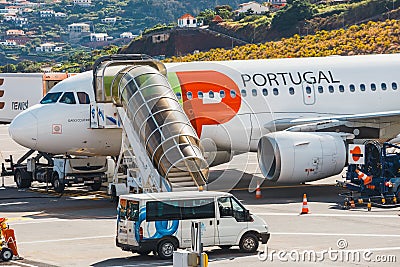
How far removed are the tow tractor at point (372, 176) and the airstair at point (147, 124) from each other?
7.15 metres

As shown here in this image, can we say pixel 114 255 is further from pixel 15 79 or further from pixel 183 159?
pixel 15 79

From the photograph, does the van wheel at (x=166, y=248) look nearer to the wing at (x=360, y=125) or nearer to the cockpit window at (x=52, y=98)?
the wing at (x=360, y=125)

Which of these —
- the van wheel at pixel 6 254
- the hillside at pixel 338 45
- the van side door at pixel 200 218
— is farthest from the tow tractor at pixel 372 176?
the hillside at pixel 338 45

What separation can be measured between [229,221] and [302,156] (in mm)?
11420

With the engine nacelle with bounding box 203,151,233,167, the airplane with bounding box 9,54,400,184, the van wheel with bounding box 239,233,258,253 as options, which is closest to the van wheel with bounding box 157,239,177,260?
the van wheel with bounding box 239,233,258,253

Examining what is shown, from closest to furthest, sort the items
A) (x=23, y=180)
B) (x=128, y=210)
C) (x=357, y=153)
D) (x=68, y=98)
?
(x=128, y=210) < (x=357, y=153) < (x=68, y=98) < (x=23, y=180)

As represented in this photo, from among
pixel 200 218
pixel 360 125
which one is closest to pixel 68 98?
pixel 360 125

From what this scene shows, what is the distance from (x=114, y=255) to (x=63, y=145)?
13.3 m

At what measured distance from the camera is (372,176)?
37.9 m

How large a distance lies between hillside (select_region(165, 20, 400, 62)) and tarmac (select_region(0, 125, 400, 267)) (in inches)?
1917

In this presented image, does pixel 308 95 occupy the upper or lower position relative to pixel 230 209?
upper

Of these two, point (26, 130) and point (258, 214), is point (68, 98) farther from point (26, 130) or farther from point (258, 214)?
point (258, 214)

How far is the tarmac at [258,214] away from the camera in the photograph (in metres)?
27.5

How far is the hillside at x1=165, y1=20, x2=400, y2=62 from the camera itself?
9331cm
